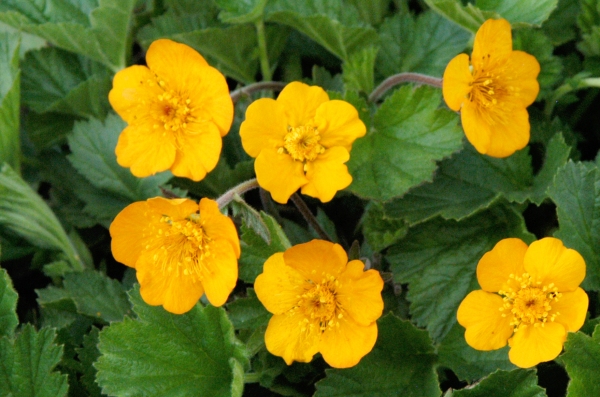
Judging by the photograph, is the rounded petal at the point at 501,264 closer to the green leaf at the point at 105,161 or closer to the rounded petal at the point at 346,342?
the rounded petal at the point at 346,342

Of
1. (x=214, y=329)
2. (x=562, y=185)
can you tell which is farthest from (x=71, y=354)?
(x=562, y=185)

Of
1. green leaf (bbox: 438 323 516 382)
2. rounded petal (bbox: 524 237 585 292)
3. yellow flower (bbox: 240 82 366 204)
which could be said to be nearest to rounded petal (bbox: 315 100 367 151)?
yellow flower (bbox: 240 82 366 204)

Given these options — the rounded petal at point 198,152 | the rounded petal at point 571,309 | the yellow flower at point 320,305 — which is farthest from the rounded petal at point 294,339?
the rounded petal at point 571,309

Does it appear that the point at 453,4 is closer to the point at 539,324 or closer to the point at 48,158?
the point at 539,324

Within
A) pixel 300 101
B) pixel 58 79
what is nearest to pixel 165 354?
pixel 300 101

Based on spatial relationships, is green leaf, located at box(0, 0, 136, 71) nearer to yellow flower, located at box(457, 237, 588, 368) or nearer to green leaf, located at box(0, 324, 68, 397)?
green leaf, located at box(0, 324, 68, 397)

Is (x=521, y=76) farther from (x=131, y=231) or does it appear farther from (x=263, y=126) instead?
(x=131, y=231)
